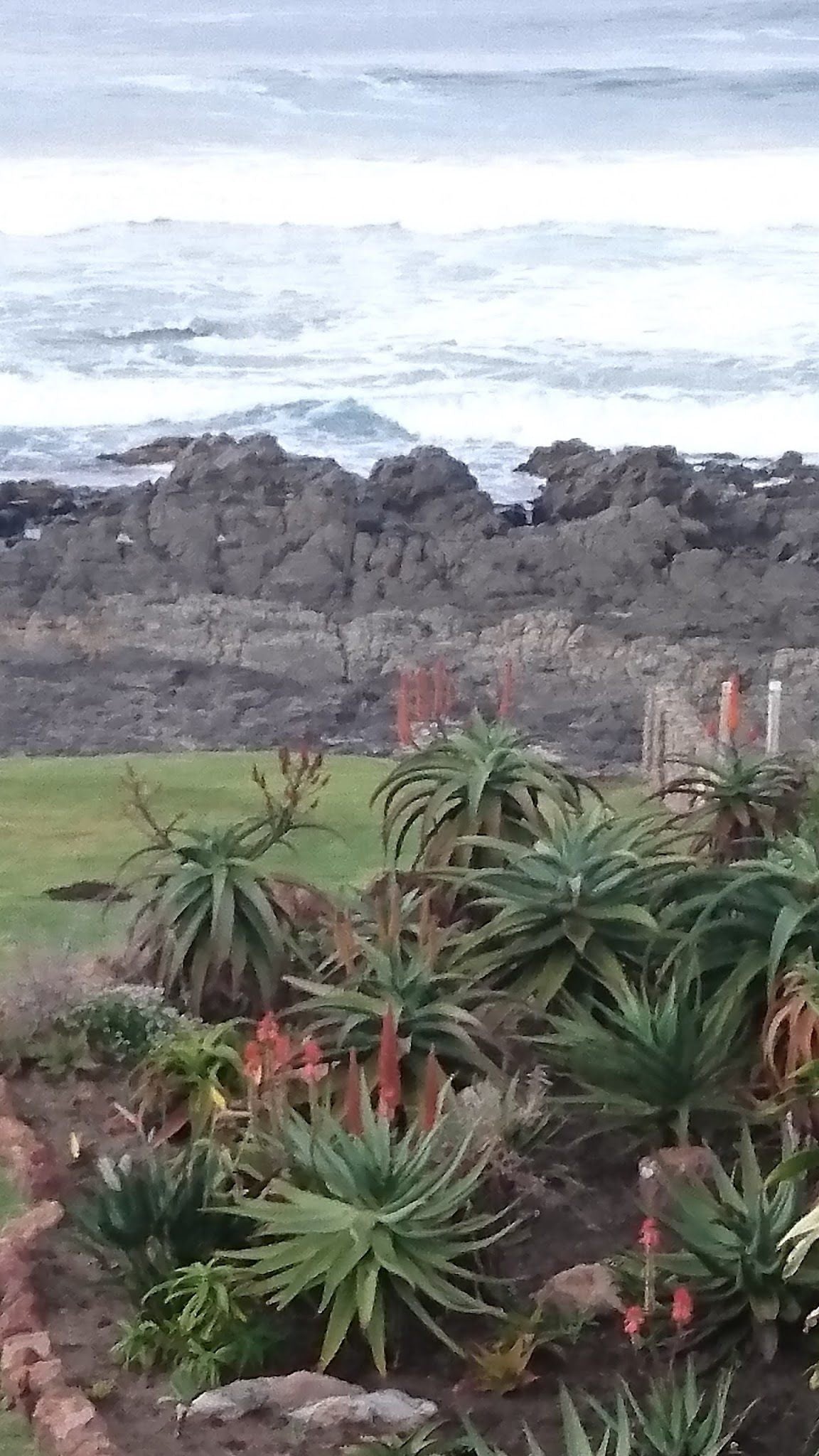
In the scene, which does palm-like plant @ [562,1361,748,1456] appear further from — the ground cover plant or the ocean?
the ocean

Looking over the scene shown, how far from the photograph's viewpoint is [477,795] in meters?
3.90

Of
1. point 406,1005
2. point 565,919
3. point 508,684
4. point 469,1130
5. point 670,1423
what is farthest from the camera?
point 508,684

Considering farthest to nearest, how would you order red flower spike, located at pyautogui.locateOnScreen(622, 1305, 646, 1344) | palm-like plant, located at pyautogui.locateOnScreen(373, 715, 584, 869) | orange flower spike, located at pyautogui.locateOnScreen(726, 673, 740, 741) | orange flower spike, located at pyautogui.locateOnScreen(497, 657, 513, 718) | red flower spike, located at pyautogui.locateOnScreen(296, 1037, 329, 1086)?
orange flower spike, located at pyautogui.locateOnScreen(497, 657, 513, 718), orange flower spike, located at pyautogui.locateOnScreen(726, 673, 740, 741), palm-like plant, located at pyautogui.locateOnScreen(373, 715, 584, 869), red flower spike, located at pyautogui.locateOnScreen(296, 1037, 329, 1086), red flower spike, located at pyautogui.locateOnScreen(622, 1305, 646, 1344)

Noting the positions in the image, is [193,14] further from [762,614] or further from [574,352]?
[762,614]

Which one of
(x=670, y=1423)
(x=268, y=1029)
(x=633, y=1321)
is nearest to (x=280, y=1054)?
(x=268, y=1029)

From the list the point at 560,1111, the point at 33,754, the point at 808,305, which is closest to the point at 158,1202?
the point at 560,1111

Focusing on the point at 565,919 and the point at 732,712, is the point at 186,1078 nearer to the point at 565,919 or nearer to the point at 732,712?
the point at 565,919

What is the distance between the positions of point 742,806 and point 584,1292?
155cm

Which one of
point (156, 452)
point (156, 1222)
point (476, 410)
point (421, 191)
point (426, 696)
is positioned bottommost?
point (156, 1222)

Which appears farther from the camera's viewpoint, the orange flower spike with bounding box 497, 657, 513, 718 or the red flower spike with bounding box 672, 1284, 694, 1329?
the orange flower spike with bounding box 497, 657, 513, 718

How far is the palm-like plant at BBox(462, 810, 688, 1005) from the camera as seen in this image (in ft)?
11.3

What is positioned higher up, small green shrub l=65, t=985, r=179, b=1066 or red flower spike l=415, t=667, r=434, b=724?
red flower spike l=415, t=667, r=434, b=724

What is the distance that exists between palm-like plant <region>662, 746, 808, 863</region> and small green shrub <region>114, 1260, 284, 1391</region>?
72.4 inches

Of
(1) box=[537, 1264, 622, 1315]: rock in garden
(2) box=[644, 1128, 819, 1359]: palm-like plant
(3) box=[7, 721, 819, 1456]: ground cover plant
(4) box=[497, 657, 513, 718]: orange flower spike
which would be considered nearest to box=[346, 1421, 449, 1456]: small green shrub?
(3) box=[7, 721, 819, 1456]: ground cover plant
